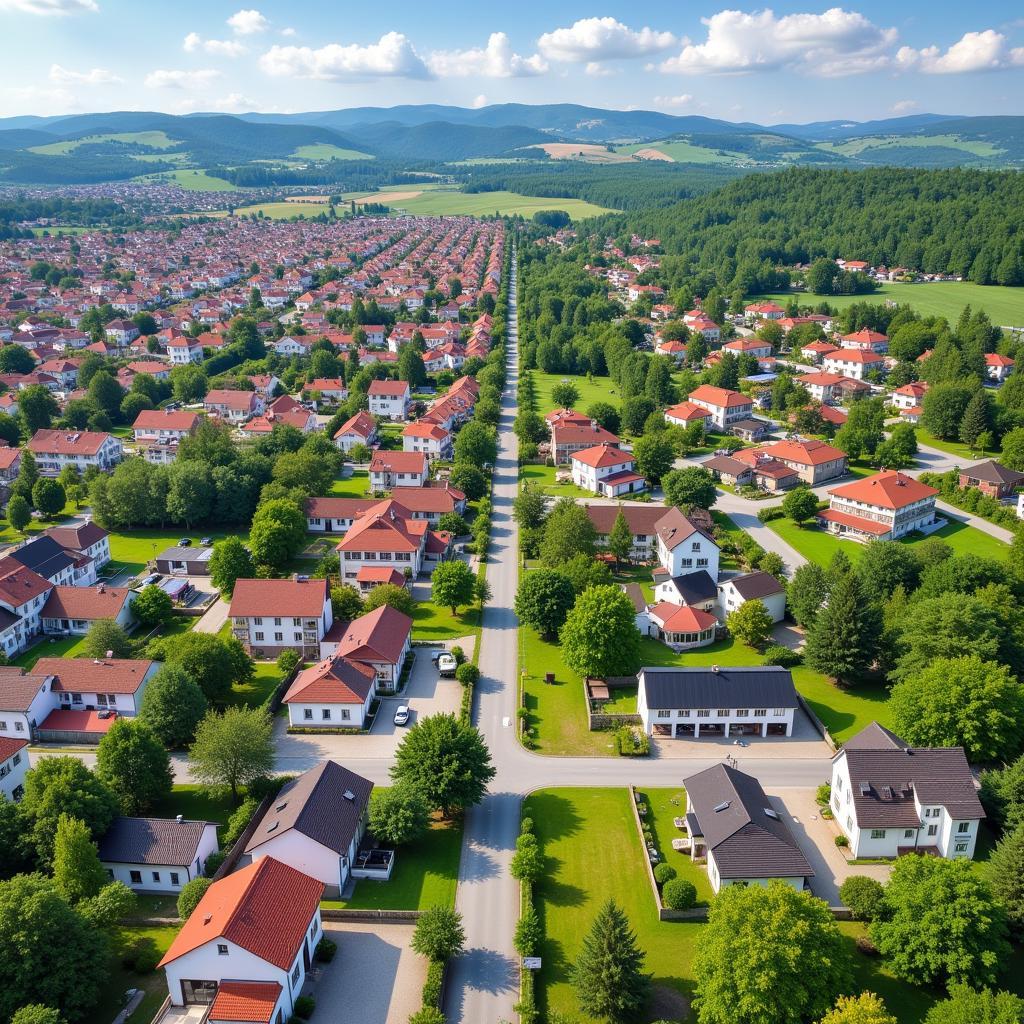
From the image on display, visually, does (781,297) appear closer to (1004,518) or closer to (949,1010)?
(1004,518)

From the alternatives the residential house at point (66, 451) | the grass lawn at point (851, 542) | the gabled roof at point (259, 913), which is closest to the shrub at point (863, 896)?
the gabled roof at point (259, 913)

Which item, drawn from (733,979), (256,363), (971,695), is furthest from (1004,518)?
(256,363)

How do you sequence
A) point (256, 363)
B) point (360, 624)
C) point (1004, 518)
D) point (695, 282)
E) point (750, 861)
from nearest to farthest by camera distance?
1. point (750, 861)
2. point (360, 624)
3. point (1004, 518)
4. point (256, 363)
5. point (695, 282)

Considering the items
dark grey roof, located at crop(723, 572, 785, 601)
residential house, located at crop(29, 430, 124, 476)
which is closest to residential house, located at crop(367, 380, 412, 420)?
residential house, located at crop(29, 430, 124, 476)

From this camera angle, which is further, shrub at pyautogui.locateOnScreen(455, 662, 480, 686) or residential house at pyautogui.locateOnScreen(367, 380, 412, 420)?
residential house at pyautogui.locateOnScreen(367, 380, 412, 420)

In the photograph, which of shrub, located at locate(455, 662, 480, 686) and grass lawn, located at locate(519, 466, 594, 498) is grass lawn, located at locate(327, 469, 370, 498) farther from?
shrub, located at locate(455, 662, 480, 686)

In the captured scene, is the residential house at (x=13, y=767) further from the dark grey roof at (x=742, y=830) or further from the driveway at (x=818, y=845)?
the driveway at (x=818, y=845)

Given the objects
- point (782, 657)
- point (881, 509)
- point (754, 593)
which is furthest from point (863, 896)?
point (881, 509)
